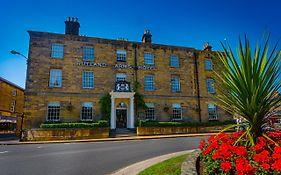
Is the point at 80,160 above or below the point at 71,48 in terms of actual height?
below

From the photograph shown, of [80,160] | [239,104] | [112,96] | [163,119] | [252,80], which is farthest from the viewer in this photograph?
[163,119]

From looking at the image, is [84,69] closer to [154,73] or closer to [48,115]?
[48,115]

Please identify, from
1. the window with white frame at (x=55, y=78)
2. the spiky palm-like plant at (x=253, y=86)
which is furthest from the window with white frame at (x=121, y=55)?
the spiky palm-like plant at (x=253, y=86)

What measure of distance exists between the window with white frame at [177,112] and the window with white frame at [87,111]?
9.11 meters

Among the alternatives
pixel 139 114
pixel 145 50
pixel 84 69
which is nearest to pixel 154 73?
pixel 145 50

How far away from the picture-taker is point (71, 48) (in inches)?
801

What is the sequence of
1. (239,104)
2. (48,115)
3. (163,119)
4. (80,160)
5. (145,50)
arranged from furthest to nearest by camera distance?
(145,50)
(163,119)
(48,115)
(80,160)
(239,104)

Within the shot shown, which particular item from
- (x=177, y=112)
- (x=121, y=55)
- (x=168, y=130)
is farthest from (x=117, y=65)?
(x=168, y=130)

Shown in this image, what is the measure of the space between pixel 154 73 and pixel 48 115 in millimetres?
11946

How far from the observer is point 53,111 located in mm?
Answer: 18672

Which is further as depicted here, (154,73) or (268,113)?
(154,73)

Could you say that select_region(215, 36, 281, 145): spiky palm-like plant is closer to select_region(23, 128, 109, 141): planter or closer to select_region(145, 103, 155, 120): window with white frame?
select_region(23, 128, 109, 141): planter

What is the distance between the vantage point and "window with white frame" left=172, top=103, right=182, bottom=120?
22.0 metres

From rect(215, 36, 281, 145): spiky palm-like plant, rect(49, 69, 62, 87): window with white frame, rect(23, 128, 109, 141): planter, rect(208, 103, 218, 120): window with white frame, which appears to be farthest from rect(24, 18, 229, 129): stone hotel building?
rect(215, 36, 281, 145): spiky palm-like plant
